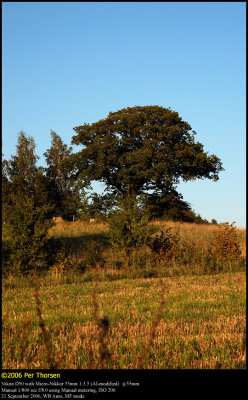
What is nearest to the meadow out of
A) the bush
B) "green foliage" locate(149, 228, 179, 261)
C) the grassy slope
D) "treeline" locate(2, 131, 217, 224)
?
the grassy slope

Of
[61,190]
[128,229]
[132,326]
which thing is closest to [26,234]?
[128,229]

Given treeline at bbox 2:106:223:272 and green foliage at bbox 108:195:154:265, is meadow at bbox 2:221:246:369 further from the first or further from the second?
treeline at bbox 2:106:223:272

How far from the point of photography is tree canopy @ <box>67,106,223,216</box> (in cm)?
3744

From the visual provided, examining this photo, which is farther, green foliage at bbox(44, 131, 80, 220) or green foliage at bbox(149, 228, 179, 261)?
green foliage at bbox(44, 131, 80, 220)

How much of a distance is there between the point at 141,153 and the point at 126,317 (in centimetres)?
2965

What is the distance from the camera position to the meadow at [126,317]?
5004 millimetres

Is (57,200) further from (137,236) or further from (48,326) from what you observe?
(48,326)

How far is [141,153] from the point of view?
36.9m

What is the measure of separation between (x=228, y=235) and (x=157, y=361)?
1607 cm

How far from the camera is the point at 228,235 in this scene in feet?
66.7

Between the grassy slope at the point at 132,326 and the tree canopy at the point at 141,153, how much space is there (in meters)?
24.9

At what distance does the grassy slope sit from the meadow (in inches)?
0.7

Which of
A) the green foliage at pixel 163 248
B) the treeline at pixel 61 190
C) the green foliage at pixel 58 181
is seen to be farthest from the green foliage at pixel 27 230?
the green foliage at pixel 58 181
